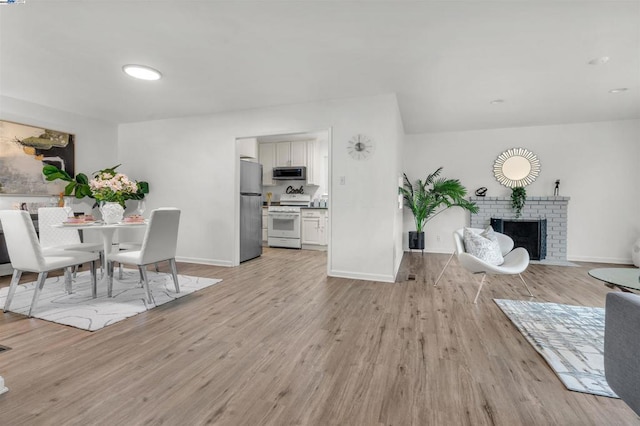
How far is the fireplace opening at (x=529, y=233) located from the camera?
215 inches

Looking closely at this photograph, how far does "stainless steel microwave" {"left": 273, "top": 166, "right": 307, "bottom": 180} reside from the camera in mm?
6777

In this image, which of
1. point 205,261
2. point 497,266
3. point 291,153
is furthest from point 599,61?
point 205,261

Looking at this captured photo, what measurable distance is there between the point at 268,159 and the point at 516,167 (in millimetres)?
5240

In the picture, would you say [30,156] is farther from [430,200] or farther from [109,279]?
[430,200]

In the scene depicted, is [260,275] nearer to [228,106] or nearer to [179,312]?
[179,312]

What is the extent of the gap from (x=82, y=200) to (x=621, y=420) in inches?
265

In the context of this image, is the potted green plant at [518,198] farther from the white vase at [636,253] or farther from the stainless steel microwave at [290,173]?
the stainless steel microwave at [290,173]

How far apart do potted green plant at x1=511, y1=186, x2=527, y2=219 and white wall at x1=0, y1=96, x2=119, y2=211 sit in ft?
24.5

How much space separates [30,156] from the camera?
441cm

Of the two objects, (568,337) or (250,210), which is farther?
(250,210)

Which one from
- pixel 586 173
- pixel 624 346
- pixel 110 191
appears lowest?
pixel 624 346

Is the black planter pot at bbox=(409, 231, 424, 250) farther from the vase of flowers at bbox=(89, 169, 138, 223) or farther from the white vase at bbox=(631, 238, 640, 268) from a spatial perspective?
the vase of flowers at bbox=(89, 169, 138, 223)

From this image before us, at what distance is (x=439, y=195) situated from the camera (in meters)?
5.73

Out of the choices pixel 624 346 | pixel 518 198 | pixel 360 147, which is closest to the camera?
pixel 624 346
